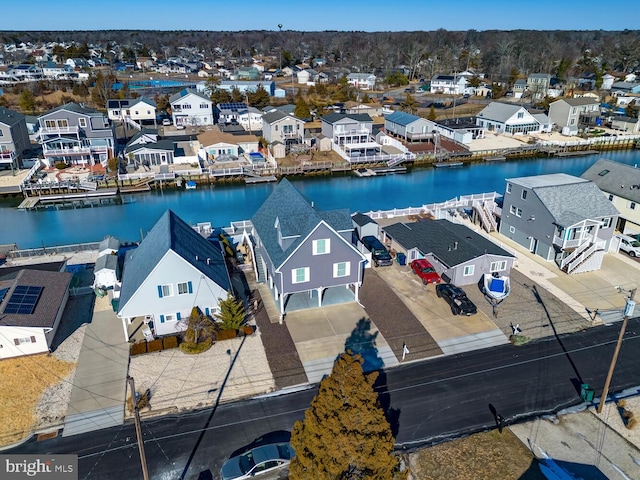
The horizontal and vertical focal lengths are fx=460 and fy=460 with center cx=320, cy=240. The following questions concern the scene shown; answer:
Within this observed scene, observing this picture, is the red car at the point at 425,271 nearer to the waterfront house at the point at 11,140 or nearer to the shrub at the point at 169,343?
the shrub at the point at 169,343

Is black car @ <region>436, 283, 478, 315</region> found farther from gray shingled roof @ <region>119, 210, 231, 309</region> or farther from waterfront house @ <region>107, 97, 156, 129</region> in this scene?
waterfront house @ <region>107, 97, 156, 129</region>

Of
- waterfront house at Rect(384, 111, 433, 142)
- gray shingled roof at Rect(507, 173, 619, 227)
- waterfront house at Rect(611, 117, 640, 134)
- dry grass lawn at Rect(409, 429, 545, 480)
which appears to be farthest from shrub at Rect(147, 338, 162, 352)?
waterfront house at Rect(611, 117, 640, 134)

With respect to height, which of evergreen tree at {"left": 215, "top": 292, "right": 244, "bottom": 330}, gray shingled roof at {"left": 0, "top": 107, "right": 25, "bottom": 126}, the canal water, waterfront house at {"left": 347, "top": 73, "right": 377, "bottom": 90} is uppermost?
gray shingled roof at {"left": 0, "top": 107, "right": 25, "bottom": 126}

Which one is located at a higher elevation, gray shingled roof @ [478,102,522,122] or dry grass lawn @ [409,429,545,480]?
gray shingled roof @ [478,102,522,122]

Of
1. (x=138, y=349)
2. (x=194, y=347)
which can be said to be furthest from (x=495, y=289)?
(x=138, y=349)

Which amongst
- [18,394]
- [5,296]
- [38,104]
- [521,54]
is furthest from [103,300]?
[521,54]

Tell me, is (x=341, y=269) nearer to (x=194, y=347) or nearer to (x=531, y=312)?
(x=194, y=347)

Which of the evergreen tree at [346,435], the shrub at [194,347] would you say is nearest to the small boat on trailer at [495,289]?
the evergreen tree at [346,435]
